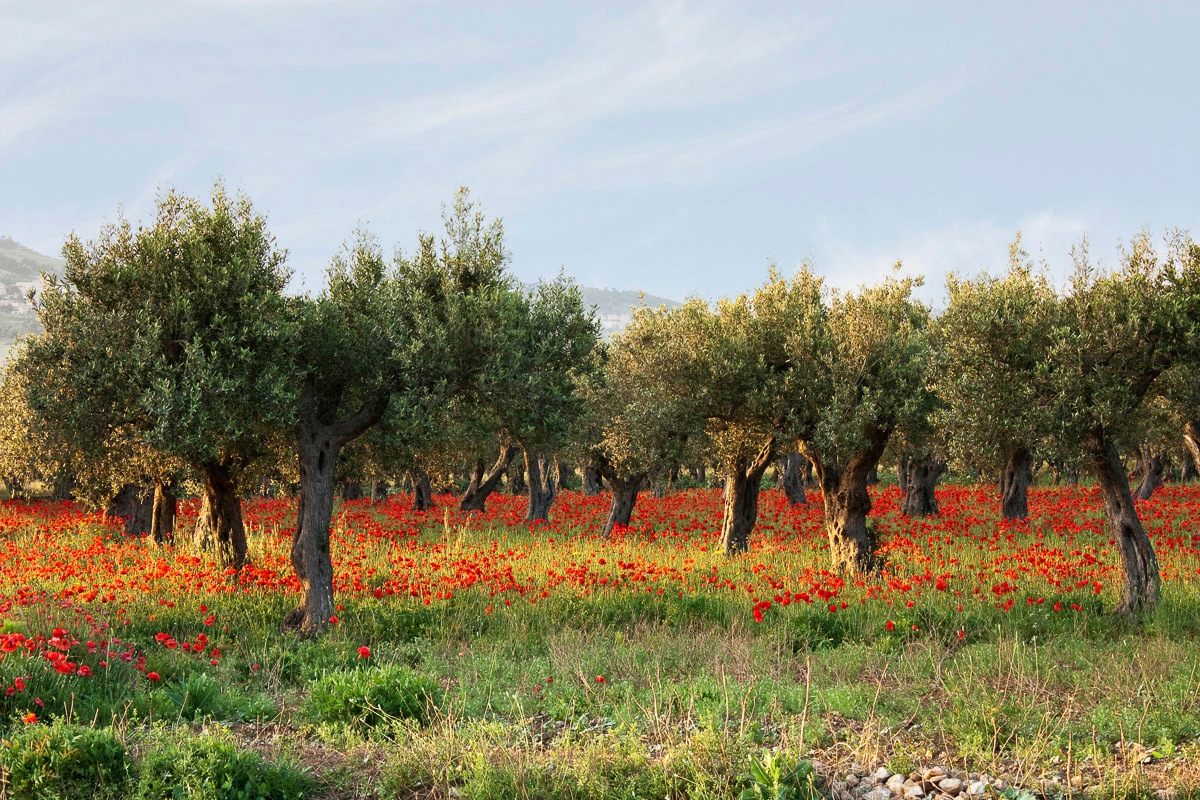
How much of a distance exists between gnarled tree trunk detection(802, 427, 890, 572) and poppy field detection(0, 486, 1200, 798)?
2.62ft

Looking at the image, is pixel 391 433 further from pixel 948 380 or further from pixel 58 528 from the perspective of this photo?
pixel 58 528

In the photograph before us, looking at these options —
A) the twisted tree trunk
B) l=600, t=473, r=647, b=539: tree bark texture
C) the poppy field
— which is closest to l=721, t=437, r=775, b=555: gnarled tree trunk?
the poppy field

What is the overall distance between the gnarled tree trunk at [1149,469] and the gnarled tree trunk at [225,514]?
115 ft

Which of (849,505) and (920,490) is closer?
(849,505)

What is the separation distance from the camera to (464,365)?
48.3 feet

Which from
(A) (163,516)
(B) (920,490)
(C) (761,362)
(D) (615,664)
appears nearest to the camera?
(D) (615,664)

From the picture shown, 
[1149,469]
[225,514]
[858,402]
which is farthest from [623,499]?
[1149,469]

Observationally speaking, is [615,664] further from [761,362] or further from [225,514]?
[225,514]

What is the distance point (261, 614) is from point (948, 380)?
527 inches

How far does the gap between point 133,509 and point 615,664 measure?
2408 centimetres

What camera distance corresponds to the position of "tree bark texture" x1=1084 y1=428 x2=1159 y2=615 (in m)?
14.7

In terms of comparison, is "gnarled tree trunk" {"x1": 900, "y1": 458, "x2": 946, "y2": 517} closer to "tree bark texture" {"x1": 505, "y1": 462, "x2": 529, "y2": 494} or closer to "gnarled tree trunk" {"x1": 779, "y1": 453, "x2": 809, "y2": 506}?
"gnarled tree trunk" {"x1": 779, "y1": 453, "x2": 809, "y2": 506}

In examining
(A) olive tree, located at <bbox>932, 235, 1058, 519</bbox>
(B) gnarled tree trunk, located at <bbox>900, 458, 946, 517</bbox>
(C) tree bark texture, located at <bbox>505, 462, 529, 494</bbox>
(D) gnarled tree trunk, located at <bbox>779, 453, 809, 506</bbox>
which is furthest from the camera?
(C) tree bark texture, located at <bbox>505, 462, 529, 494</bbox>

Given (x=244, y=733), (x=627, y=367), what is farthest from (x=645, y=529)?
(x=244, y=733)
